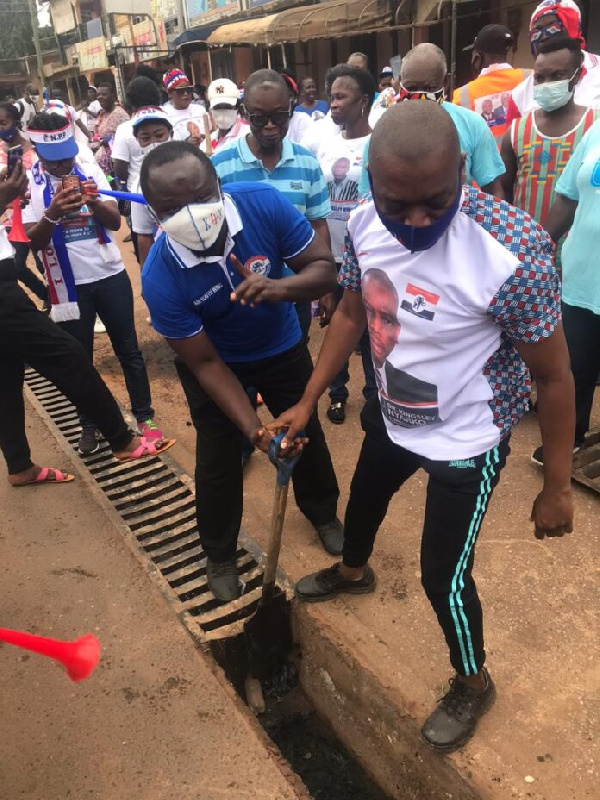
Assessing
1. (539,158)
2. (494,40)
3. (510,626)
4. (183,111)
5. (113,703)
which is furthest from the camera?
(183,111)

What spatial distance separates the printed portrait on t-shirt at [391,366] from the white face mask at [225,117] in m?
4.29

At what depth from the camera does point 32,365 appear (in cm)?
334

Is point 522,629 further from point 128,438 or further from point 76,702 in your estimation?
point 128,438

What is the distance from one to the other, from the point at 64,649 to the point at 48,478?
2187mm

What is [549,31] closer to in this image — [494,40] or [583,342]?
[494,40]

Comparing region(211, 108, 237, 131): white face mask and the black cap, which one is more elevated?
the black cap

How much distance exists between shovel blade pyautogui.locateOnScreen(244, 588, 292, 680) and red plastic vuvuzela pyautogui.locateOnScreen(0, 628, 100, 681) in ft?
3.42

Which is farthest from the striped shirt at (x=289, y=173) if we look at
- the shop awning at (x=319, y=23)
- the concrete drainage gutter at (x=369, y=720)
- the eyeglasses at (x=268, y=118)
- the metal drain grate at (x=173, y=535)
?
the shop awning at (x=319, y=23)

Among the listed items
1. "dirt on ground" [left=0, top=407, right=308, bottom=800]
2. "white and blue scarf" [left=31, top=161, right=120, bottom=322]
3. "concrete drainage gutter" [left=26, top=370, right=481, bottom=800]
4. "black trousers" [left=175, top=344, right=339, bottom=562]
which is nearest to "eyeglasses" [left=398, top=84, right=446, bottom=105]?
"black trousers" [left=175, top=344, right=339, bottom=562]

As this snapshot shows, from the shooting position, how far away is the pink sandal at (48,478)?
11.4 feet

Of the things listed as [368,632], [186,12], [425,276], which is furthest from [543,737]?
[186,12]

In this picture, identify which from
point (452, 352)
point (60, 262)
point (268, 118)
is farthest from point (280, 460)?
point (60, 262)

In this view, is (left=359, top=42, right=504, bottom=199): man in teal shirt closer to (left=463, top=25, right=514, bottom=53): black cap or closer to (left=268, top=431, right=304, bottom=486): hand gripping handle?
(left=463, top=25, right=514, bottom=53): black cap

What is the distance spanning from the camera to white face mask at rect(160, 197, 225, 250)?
1982 mm
